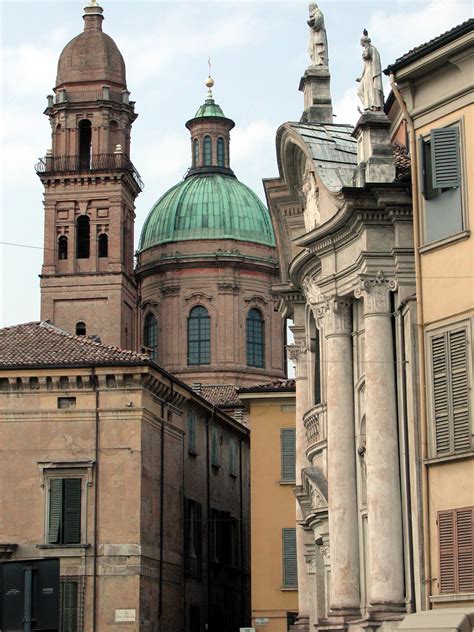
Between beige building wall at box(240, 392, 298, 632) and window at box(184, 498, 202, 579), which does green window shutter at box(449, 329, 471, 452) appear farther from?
window at box(184, 498, 202, 579)

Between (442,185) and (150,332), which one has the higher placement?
(150,332)

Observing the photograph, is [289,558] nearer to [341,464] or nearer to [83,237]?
[341,464]

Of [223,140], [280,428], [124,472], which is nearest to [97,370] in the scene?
[124,472]

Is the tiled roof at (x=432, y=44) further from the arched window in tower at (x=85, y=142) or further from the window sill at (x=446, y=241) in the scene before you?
the arched window in tower at (x=85, y=142)

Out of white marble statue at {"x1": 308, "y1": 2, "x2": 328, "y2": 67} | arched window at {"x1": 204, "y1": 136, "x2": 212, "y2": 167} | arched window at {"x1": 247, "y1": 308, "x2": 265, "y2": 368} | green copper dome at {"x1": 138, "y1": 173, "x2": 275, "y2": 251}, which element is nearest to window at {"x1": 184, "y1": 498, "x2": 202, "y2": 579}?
white marble statue at {"x1": 308, "y1": 2, "x2": 328, "y2": 67}

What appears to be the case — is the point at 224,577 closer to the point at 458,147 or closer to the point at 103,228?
the point at 103,228

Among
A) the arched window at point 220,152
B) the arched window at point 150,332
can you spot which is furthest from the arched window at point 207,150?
the arched window at point 150,332

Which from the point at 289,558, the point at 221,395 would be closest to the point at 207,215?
the point at 221,395

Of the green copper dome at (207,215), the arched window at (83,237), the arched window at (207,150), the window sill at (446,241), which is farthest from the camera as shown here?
the arched window at (207,150)

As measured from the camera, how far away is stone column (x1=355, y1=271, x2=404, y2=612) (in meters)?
25.8

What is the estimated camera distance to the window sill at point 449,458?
73.2 feet

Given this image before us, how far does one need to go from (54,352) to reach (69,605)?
810 centimetres

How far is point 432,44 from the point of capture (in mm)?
23672

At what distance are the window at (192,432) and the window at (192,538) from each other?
6.16 feet
